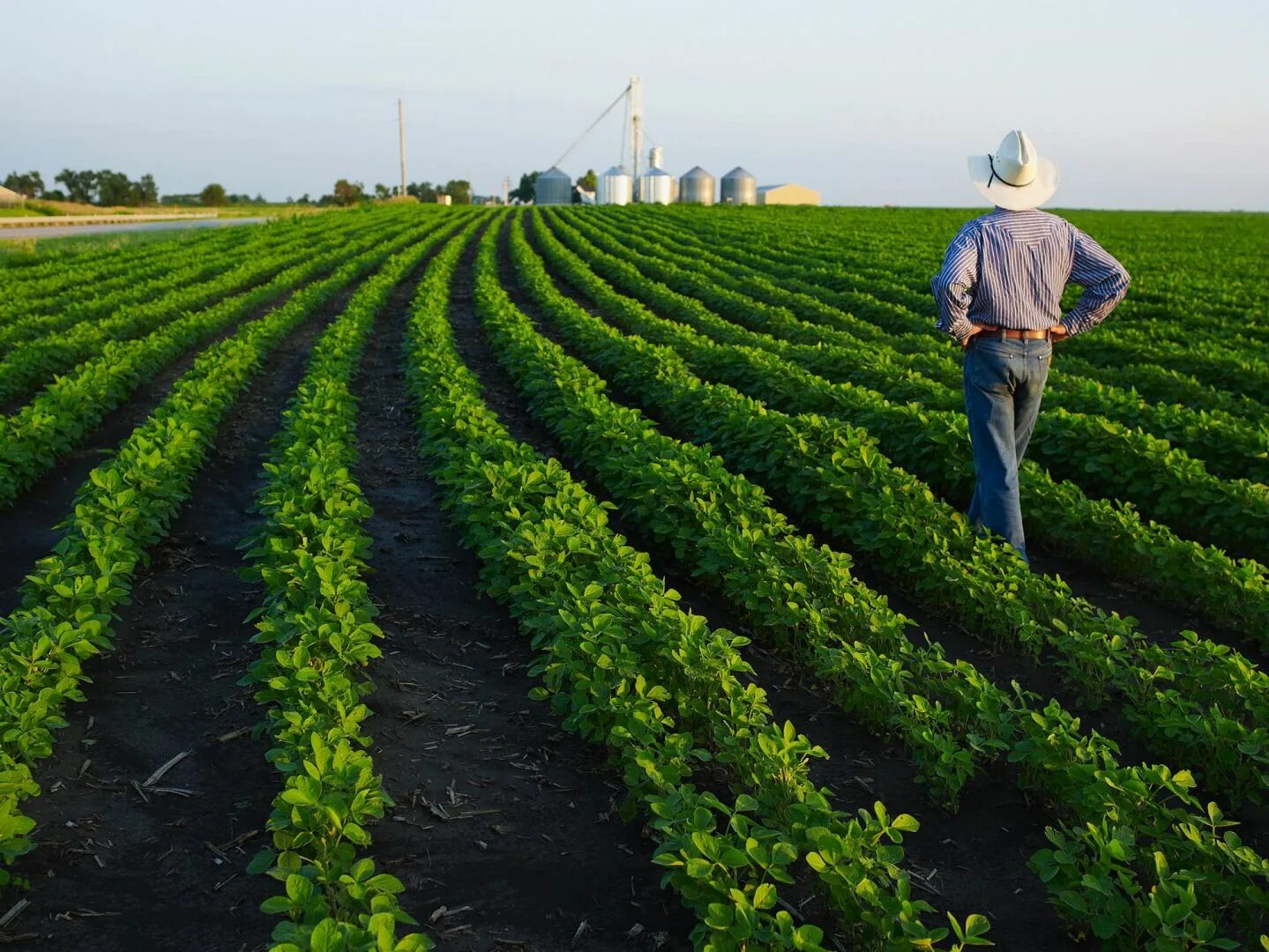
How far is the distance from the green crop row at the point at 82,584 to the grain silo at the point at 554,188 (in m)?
80.7

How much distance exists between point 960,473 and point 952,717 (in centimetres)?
332

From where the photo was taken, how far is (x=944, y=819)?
3.67 metres

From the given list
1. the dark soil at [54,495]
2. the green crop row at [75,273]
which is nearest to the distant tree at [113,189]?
the green crop row at [75,273]

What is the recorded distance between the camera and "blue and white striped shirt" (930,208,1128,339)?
17.7ft

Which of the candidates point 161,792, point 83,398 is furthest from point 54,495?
point 161,792

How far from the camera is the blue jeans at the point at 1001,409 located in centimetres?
555

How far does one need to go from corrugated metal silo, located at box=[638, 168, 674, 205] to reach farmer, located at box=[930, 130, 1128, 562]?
7436 centimetres

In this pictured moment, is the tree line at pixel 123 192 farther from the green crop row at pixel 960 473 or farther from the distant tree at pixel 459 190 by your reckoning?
the green crop row at pixel 960 473

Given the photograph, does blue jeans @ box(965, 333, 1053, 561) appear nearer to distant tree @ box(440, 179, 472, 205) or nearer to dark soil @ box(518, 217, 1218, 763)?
dark soil @ box(518, 217, 1218, 763)

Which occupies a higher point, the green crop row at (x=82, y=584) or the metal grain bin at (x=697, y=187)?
the metal grain bin at (x=697, y=187)

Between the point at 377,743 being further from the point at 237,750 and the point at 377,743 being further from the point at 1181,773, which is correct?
the point at 1181,773

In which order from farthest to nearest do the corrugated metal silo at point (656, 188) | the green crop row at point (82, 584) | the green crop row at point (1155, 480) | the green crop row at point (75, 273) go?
the corrugated metal silo at point (656, 188) → the green crop row at point (75, 273) → the green crop row at point (1155, 480) → the green crop row at point (82, 584)

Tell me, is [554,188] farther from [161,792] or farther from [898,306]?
[161,792]

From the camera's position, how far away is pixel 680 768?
3.43 metres
